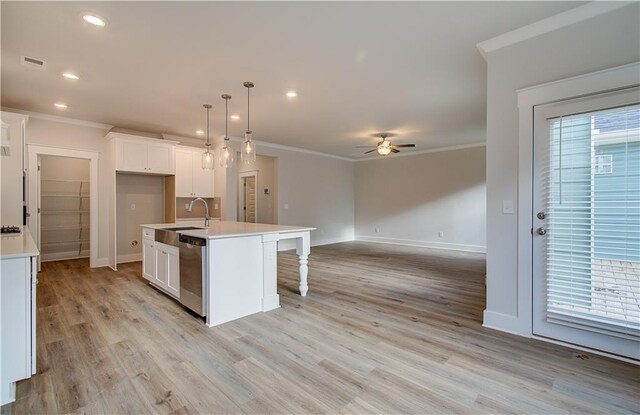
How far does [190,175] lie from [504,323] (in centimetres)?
581

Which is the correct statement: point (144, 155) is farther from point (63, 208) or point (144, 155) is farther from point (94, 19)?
point (94, 19)

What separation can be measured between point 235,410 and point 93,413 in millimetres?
777

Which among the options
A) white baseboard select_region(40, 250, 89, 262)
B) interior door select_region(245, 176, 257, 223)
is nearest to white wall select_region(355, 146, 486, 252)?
interior door select_region(245, 176, 257, 223)

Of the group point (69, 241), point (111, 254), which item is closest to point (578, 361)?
point (111, 254)

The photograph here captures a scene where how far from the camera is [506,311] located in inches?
104

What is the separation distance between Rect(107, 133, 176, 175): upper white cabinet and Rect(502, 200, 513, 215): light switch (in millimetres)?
5578

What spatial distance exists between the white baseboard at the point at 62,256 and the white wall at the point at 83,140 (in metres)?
1.48

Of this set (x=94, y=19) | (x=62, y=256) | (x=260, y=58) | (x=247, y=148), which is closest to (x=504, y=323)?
(x=247, y=148)

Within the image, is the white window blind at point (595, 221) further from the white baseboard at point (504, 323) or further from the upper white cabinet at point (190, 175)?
the upper white cabinet at point (190, 175)

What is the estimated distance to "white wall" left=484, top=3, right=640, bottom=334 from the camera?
225cm

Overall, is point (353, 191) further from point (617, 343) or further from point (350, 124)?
point (617, 343)

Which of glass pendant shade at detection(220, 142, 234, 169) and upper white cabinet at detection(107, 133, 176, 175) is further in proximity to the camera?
upper white cabinet at detection(107, 133, 176, 175)

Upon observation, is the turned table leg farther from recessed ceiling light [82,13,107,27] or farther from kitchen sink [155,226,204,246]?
recessed ceiling light [82,13,107,27]

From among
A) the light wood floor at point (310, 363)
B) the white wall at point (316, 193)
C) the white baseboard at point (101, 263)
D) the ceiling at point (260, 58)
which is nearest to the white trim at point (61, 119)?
the ceiling at point (260, 58)
